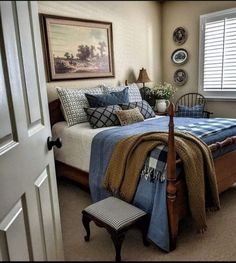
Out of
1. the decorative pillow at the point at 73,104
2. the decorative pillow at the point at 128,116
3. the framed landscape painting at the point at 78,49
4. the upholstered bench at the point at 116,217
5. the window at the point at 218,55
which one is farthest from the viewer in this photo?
the decorative pillow at the point at 73,104

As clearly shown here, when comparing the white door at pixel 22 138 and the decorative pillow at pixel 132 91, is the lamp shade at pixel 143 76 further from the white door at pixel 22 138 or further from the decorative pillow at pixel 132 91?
the white door at pixel 22 138

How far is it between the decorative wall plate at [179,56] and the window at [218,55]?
1.39 ft

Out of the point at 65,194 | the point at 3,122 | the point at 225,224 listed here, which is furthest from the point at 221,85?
the point at 3,122

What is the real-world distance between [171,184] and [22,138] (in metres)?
1.15

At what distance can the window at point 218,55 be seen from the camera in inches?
102

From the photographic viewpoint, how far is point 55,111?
10.5ft

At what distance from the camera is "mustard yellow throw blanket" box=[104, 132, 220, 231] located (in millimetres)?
1876

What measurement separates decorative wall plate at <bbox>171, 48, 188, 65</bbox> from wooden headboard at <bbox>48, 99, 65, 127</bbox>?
197cm

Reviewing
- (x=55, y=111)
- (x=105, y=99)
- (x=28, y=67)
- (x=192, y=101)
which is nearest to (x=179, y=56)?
(x=192, y=101)

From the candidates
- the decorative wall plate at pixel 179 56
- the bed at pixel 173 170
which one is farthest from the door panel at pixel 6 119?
the decorative wall plate at pixel 179 56

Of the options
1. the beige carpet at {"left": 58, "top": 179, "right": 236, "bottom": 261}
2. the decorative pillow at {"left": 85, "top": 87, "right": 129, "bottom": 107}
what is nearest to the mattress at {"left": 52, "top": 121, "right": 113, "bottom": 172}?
the decorative pillow at {"left": 85, "top": 87, "right": 129, "bottom": 107}

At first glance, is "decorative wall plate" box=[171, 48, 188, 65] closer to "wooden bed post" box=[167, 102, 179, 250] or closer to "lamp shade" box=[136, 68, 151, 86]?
"lamp shade" box=[136, 68, 151, 86]

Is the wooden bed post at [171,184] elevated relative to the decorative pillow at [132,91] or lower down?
lower down

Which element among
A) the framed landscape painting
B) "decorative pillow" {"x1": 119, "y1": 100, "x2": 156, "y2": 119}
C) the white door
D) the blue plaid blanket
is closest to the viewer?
the white door
